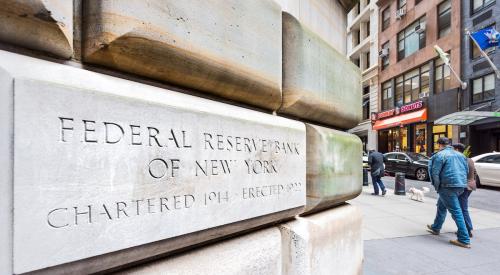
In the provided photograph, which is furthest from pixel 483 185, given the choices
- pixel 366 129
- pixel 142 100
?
pixel 366 129

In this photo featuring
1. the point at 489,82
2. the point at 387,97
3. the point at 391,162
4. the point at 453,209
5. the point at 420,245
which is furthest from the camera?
the point at 387,97

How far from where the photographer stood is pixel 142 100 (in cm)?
133

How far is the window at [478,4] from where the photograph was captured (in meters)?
18.9

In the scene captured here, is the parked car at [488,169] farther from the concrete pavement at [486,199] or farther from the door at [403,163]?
the door at [403,163]

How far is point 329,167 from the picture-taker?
2.62m

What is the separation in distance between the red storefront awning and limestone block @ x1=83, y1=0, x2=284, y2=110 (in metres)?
25.1

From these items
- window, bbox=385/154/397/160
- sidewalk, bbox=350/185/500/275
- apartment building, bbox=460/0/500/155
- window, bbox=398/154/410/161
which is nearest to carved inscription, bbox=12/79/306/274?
sidewalk, bbox=350/185/500/275

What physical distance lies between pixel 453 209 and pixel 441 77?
2103cm

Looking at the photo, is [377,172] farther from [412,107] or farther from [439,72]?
[412,107]

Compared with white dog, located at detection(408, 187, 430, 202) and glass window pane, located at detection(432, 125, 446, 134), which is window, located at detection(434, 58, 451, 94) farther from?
white dog, located at detection(408, 187, 430, 202)

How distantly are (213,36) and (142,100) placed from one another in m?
0.57

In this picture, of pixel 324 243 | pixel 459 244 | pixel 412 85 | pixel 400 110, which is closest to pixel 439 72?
pixel 412 85

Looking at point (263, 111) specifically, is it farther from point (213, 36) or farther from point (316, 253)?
point (316, 253)

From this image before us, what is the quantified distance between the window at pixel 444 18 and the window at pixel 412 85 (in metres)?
2.61
